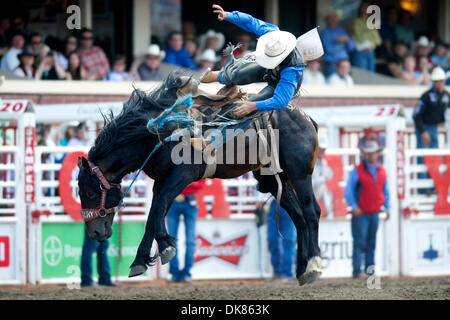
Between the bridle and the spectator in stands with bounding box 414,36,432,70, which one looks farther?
the spectator in stands with bounding box 414,36,432,70

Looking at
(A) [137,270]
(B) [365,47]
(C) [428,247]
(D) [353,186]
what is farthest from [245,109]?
(B) [365,47]

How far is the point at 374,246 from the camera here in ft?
34.4

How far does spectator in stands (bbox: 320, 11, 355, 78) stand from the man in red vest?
14.1ft

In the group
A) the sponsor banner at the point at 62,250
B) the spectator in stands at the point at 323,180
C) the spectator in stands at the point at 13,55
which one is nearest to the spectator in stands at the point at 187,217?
the sponsor banner at the point at 62,250

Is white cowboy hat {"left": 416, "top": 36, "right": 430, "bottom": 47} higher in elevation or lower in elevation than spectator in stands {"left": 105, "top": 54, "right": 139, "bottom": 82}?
higher

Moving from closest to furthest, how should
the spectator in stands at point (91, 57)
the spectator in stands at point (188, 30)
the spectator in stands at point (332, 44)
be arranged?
the spectator in stands at point (91, 57) < the spectator in stands at point (188, 30) < the spectator in stands at point (332, 44)

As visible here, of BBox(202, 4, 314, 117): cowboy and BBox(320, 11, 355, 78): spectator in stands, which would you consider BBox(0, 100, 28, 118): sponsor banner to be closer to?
BBox(202, 4, 314, 117): cowboy

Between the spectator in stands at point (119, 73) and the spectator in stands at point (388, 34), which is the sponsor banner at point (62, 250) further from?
the spectator in stands at point (388, 34)

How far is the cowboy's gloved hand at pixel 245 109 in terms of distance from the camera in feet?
22.7

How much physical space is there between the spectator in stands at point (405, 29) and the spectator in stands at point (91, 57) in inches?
231

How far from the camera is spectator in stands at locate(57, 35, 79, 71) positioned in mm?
12680

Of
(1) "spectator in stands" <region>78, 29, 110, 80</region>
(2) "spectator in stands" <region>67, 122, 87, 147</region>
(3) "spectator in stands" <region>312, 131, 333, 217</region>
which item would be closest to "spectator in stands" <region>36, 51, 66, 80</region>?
(1) "spectator in stands" <region>78, 29, 110, 80</region>

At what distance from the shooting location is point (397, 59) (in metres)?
15.6

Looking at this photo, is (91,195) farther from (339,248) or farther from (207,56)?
(207,56)
